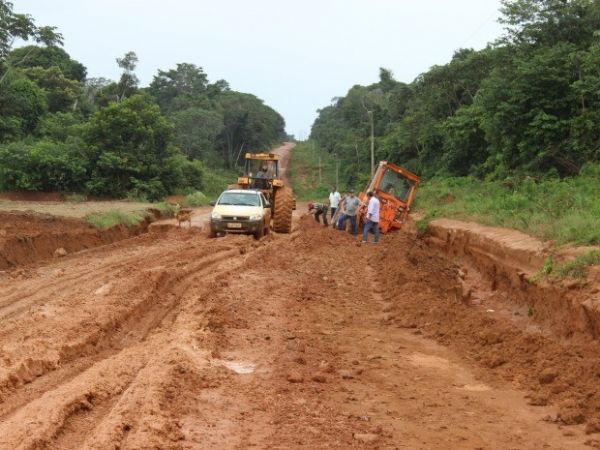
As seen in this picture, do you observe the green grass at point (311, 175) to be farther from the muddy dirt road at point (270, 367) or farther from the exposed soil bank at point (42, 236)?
the muddy dirt road at point (270, 367)

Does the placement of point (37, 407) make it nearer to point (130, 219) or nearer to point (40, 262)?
point (40, 262)

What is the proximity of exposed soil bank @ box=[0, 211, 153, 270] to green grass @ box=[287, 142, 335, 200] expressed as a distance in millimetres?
37407

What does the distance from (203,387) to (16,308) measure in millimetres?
4515

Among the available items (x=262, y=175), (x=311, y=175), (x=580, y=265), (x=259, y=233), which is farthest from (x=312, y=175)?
(x=580, y=265)

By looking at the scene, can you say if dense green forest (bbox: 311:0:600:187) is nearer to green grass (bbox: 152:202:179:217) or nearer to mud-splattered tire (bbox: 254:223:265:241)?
mud-splattered tire (bbox: 254:223:265:241)

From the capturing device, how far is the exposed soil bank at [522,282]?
8.57 meters

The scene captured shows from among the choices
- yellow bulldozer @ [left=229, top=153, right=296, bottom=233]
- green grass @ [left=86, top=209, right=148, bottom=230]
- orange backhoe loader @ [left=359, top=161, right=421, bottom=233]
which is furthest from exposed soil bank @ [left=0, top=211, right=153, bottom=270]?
orange backhoe loader @ [left=359, top=161, right=421, bottom=233]

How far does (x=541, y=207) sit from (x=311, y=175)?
6203 cm

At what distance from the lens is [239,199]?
64.6ft

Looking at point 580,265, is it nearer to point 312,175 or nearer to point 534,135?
point 534,135

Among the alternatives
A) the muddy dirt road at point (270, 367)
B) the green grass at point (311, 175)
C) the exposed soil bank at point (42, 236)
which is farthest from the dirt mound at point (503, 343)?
the green grass at point (311, 175)

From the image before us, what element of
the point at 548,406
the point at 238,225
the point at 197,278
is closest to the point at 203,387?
the point at 548,406

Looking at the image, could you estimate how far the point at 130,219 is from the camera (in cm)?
2455

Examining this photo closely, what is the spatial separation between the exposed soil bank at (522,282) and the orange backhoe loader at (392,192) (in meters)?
3.59
